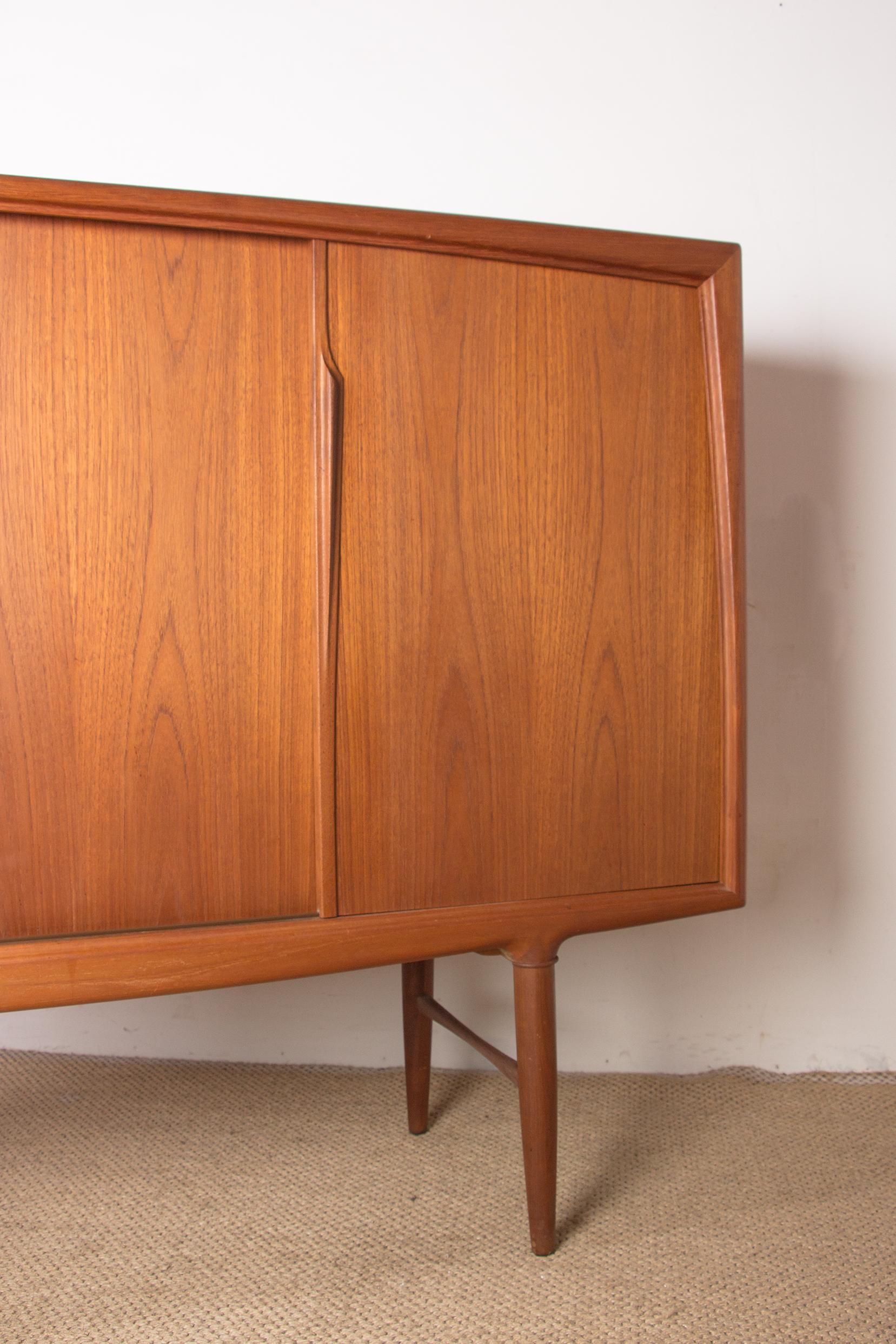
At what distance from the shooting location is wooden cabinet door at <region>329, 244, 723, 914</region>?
101cm

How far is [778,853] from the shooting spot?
5.54 feet

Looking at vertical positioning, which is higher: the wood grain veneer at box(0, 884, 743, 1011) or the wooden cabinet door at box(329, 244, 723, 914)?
the wooden cabinet door at box(329, 244, 723, 914)

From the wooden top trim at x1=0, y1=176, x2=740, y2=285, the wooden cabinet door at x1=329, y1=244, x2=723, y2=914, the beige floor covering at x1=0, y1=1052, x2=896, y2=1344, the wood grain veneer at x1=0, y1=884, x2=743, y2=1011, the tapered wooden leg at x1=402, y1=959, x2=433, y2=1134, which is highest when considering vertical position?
the wooden top trim at x1=0, y1=176, x2=740, y2=285

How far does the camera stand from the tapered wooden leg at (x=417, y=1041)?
1.44 meters

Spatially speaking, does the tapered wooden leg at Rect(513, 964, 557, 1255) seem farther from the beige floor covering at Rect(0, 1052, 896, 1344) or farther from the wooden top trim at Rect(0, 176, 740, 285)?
the wooden top trim at Rect(0, 176, 740, 285)

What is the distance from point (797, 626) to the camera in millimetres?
1668

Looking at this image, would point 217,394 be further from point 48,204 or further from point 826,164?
point 826,164

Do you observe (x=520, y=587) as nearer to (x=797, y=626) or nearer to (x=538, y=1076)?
(x=538, y=1076)

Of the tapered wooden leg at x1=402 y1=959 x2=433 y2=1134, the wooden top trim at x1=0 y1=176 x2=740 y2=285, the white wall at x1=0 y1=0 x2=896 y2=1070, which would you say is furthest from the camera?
the white wall at x1=0 y1=0 x2=896 y2=1070

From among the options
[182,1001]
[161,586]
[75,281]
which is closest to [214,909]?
[161,586]

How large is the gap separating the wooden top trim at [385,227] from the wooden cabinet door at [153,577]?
0.02m

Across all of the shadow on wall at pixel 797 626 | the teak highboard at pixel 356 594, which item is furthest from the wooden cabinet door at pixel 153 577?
the shadow on wall at pixel 797 626

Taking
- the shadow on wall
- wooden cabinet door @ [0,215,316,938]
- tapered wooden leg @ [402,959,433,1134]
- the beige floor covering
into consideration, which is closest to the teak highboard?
wooden cabinet door @ [0,215,316,938]

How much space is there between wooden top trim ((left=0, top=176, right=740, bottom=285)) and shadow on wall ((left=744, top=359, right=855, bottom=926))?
601mm
